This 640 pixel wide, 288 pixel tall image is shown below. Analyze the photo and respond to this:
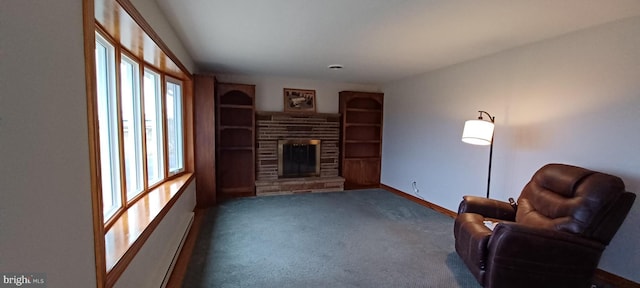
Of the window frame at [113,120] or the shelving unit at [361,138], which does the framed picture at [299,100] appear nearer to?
the shelving unit at [361,138]

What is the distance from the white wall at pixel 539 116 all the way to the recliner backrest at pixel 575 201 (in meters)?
0.42

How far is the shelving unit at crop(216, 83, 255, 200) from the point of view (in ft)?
15.7

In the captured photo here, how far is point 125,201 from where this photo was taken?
7.14 ft

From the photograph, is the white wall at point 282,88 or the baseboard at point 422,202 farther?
the white wall at point 282,88

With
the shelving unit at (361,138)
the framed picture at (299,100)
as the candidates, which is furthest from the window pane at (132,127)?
the shelving unit at (361,138)

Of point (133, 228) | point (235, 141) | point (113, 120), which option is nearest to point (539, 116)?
point (133, 228)

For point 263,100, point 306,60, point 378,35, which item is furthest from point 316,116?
point 378,35

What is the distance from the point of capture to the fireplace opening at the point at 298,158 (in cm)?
522

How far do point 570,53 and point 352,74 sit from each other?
285 centimetres

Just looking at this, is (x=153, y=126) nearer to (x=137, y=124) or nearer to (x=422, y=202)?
(x=137, y=124)

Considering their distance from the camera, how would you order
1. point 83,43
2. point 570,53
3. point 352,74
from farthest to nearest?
point 352,74 < point 570,53 < point 83,43

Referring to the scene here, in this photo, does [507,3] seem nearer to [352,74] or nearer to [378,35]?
[378,35]

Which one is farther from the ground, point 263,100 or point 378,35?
point 378,35

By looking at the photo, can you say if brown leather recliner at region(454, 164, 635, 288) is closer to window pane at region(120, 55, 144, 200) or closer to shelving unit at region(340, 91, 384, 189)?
window pane at region(120, 55, 144, 200)
